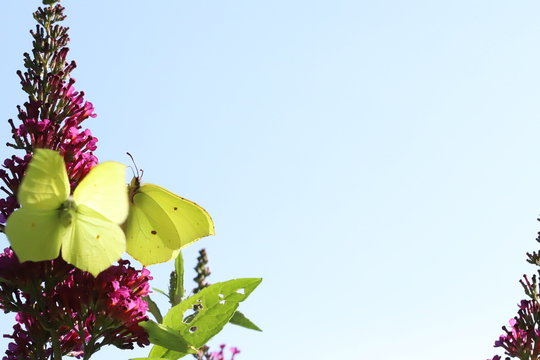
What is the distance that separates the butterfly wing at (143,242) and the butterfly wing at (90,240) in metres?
0.72

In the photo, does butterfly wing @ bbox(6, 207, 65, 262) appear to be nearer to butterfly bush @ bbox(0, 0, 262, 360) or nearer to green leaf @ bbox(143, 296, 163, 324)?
butterfly bush @ bbox(0, 0, 262, 360)

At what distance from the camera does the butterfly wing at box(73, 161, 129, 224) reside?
2.68m

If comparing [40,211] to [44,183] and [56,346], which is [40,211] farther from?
[56,346]

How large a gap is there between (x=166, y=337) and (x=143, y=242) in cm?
84

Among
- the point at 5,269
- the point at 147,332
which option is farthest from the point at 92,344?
the point at 5,269

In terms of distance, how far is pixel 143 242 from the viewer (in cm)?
363

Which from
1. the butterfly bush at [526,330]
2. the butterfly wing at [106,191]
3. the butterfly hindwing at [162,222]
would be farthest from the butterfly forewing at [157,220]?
the butterfly bush at [526,330]

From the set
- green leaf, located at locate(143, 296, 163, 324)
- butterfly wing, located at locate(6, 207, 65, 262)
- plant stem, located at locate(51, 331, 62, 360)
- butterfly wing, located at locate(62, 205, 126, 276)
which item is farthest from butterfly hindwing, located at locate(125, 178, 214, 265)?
butterfly wing, located at locate(6, 207, 65, 262)

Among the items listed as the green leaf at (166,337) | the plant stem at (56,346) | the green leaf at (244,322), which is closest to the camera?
the green leaf at (166,337)

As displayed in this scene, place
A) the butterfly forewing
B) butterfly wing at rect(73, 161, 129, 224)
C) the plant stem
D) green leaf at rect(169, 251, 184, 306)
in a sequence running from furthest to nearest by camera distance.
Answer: green leaf at rect(169, 251, 184, 306)
the butterfly forewing
the plant stem
butterfly wing at rect(73, 161, 129, 224)

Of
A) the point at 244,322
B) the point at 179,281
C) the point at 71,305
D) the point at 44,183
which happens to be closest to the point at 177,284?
the point at 179,281

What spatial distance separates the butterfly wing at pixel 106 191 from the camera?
2684mm

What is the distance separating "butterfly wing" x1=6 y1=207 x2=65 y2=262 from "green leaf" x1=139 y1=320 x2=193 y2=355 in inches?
21.3

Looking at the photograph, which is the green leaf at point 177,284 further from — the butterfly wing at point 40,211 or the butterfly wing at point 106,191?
the butterfly wing at point 40,211
